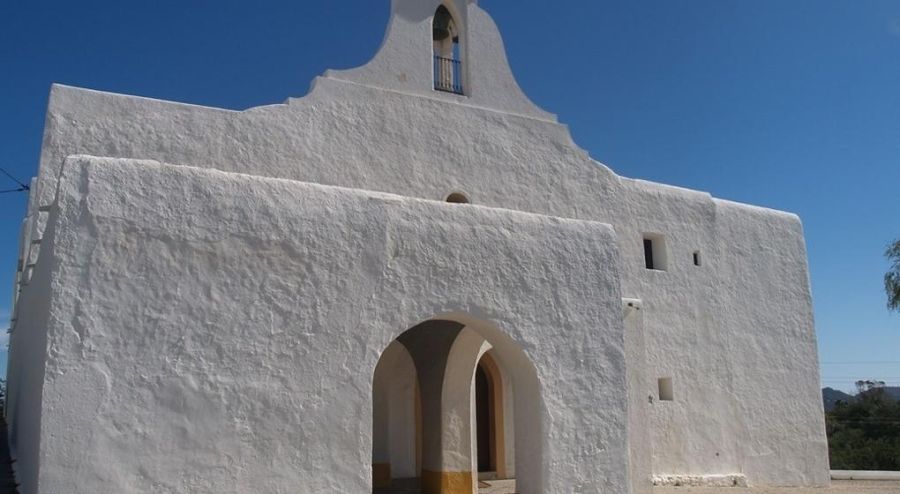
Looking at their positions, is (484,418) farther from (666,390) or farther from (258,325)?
(258,325)

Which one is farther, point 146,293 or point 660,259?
point 660,259

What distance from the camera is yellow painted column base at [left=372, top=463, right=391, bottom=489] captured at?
39.3ft

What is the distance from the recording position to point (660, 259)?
14.1m

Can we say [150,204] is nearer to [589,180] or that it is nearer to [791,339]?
[589,180]

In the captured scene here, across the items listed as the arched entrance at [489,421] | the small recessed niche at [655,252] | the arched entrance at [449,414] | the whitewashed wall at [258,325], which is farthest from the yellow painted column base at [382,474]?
the small recessed niche at [655,252]

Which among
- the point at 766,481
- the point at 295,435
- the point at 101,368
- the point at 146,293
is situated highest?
the point at 146,293

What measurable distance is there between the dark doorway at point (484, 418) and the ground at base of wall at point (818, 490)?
2.58 metres

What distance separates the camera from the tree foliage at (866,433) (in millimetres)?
25500

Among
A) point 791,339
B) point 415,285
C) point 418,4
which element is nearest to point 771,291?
point 791,339

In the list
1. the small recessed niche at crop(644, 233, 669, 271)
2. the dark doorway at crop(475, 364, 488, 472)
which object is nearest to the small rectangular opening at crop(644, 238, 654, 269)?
the small recessed niche at crop(644, 233, 669, 271)

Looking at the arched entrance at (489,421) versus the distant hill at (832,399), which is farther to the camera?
the distant hill at (832,399)

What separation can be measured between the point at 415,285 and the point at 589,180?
6200mm

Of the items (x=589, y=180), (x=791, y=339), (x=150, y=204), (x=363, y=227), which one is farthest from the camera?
(x=791, y=339)

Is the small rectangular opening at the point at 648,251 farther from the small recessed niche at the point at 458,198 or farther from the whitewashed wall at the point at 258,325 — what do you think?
the whitewashed wall at the point at 258,325
